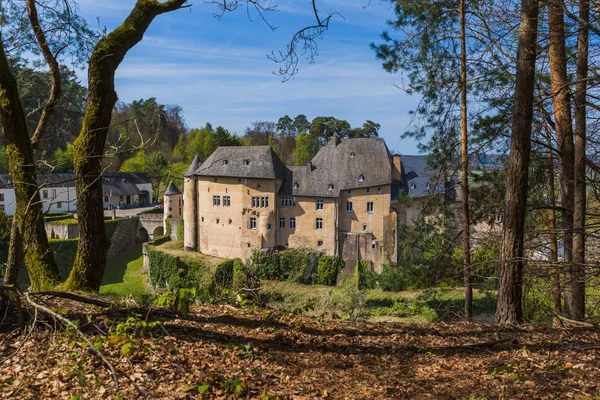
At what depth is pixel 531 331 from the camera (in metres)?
5.80

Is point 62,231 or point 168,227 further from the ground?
point 62,231

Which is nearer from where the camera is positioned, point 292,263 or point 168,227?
point 292,263

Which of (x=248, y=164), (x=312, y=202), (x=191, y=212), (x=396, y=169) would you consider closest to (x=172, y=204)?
(x=191, y=212)

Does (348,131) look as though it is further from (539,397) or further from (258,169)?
(539,397)

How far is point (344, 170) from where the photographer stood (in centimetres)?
3450

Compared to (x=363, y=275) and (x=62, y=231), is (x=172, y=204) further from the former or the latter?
(x=363, y=275)

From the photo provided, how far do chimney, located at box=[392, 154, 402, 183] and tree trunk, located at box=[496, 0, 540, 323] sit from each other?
28.5m

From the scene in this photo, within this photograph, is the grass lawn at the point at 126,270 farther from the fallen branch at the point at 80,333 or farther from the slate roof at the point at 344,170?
the fallen branch at the point at 80,333

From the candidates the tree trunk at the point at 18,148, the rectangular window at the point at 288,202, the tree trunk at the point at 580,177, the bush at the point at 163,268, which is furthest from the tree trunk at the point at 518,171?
the rectangular window at the point at 288,202

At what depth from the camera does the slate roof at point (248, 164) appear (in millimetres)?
34750

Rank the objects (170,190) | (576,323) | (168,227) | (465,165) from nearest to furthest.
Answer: (576,323), (465,165), (168,227), (170,190)

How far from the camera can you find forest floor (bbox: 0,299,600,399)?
3689 millimetres

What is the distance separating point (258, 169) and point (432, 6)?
2580 cm

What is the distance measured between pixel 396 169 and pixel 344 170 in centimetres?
373
